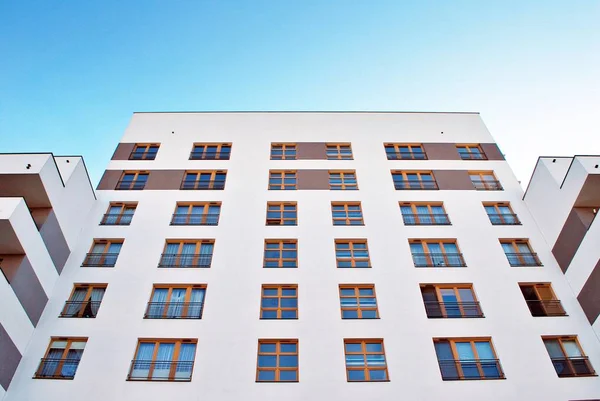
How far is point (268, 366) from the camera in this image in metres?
15.5

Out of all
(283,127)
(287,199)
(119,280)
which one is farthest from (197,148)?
(119,280)

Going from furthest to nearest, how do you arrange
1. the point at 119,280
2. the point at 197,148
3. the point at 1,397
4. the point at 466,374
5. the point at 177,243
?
the point at 197,148
the point at 177,243
the point at 119,280
the point at 466,374
the point at 1,397

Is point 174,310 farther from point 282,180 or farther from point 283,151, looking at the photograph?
point 283,151

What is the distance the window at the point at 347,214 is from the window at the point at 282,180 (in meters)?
2.58

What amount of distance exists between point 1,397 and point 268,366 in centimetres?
871

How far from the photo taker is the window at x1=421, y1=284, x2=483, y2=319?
1712cm

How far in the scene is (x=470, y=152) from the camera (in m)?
24.8

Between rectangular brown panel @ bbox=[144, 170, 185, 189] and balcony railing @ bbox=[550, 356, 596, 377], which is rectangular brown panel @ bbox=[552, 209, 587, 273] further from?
rectangular brown panel @ bbox=[144, 170, 185, 189]

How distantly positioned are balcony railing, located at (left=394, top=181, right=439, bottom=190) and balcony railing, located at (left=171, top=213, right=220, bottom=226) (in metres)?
9.28

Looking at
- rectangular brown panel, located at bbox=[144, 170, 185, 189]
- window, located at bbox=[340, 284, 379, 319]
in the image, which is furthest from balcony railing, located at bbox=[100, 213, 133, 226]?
window, located at bbox=[340, 284, 379, 319]

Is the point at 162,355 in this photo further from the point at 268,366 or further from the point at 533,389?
the point at 533,389

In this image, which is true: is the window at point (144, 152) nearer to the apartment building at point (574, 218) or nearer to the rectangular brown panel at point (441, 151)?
the rectangular brown panel at point (441, 151)

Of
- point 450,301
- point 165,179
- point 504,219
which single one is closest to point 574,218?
point 504,219

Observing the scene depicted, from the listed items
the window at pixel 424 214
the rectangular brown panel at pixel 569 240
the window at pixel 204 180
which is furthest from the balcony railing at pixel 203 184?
the rectangular brown panel at pixel 569 240
